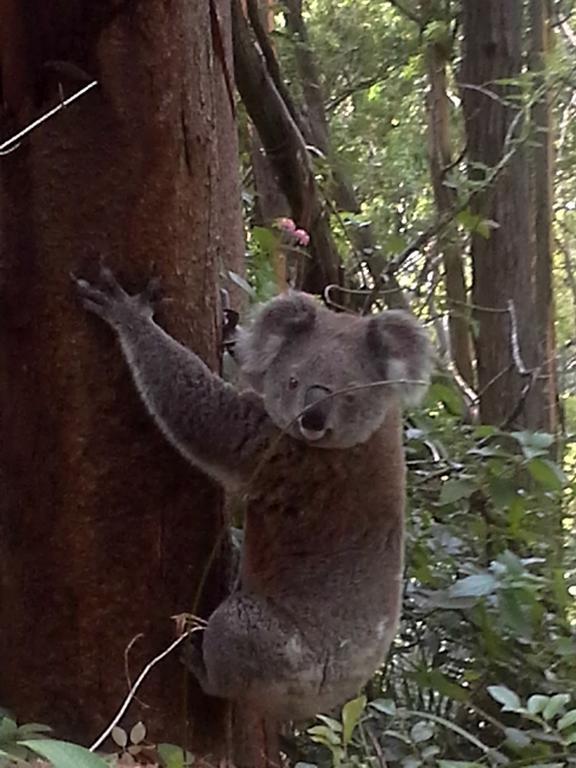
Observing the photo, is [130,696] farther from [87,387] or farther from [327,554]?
[327,554]

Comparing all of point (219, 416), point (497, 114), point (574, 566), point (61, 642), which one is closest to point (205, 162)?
point (219, 416)

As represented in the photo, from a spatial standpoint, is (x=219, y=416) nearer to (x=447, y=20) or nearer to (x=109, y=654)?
(x=109, y=654)

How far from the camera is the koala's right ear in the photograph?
7.38ft

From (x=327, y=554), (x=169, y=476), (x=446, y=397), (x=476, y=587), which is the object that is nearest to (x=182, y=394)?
(x=169, y=476)

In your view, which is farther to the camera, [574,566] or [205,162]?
[574,566]

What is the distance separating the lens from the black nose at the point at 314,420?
212cm

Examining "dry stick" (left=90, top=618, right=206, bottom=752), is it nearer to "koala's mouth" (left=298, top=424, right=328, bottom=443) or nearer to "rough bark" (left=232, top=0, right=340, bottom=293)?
"koala's mouth" (left=298, top=424, right=328, bottom=443)

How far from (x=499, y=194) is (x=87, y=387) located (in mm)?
3617

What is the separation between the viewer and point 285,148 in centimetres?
323

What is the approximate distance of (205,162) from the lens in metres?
1.95

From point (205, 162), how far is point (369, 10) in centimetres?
498

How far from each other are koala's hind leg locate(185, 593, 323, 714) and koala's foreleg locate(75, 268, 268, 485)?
0.79ft

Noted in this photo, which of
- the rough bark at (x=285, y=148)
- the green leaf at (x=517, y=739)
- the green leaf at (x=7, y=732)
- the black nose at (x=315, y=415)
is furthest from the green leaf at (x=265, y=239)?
the green leaf at (x=7, y=732)

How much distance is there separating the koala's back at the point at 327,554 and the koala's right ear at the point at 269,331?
163 millimetres
